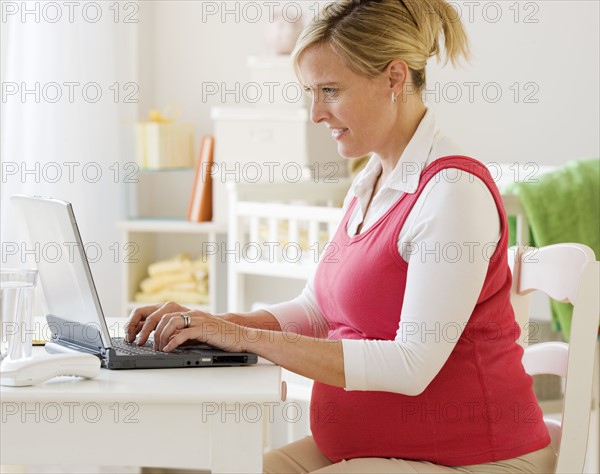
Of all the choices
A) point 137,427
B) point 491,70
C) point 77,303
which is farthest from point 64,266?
point 491,70

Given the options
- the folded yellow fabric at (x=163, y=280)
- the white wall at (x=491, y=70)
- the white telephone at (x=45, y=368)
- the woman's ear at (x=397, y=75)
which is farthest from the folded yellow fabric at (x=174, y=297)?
the white telephone at (x=45, y=368)

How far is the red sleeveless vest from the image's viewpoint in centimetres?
123

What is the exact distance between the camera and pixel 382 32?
1297 millimetres

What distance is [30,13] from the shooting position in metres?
2.45

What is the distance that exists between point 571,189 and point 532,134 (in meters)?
0.86

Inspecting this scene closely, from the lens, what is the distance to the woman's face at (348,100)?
1314mm

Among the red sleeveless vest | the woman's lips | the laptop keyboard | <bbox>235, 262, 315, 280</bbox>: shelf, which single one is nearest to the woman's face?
the woman's lips

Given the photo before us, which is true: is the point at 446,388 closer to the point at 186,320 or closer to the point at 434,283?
the point at 434,283

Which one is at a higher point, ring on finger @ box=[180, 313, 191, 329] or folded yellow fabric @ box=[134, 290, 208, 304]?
ring on finger @ box=[180, 313, 191, 329]

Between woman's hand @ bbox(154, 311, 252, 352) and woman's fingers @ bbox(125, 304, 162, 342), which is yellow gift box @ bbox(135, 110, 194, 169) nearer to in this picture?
woman's fingers @ bbox(125, 304, 162, 342)

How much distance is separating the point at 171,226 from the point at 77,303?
181 cm

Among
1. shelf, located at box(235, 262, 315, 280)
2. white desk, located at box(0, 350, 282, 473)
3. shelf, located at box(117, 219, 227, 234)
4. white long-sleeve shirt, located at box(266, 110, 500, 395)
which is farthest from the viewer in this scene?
shelf, located at box(117, 219, 227, 234)

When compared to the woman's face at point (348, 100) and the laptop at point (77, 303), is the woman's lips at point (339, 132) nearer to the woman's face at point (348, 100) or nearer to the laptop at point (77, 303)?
the woman's face at point (348, 100)

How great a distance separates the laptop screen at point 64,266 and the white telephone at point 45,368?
67 millimetres
